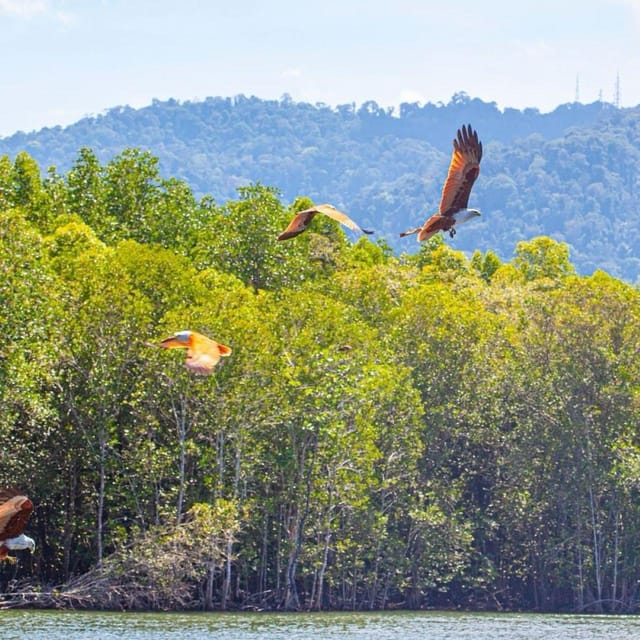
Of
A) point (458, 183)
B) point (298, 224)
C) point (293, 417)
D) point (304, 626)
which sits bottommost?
point (304, 626)

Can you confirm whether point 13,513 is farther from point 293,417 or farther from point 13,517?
point 293,417

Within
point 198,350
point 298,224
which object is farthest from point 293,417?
point 198,350

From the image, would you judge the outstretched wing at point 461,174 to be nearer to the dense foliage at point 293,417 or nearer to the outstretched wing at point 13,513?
the outstretched wing at point 13,513

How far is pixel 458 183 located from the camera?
66.4 feet

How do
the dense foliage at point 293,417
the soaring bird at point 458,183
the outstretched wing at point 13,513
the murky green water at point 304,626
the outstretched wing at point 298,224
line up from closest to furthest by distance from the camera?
the outstretched wing at point 13,513 → the outstretched wing at point 298,224 → the soaring bird at point 458,183 → the murky green water at point 304,626 → the dense foliage at point 293,417

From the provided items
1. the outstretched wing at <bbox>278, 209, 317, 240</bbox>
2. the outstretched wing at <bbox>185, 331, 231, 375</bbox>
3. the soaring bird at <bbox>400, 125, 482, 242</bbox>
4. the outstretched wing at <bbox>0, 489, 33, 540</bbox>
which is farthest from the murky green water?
the outstretched wing at <bbox>185, 331, 231, 375</bbox>

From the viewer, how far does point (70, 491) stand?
4241 centimetres

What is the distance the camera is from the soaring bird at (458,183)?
2005 cm

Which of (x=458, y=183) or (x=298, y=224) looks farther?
(x=458, y=183)

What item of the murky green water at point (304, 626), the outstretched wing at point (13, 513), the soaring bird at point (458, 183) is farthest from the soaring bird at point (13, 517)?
the murky green water at point (304, 626)

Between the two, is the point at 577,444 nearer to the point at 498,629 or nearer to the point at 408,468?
the point at 408,468

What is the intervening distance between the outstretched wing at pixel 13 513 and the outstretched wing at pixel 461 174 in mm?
6573

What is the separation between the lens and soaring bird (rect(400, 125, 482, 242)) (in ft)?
65.8

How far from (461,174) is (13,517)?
7292 mm
